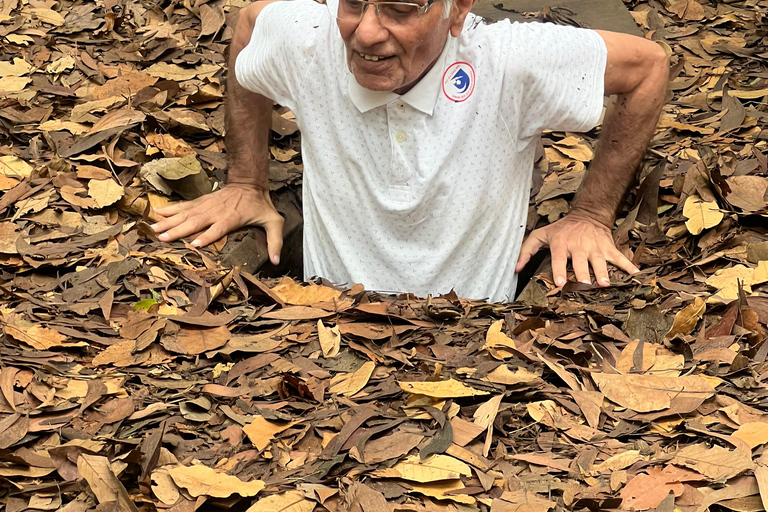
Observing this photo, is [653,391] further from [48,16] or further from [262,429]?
[48,16]

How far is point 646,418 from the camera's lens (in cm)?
242

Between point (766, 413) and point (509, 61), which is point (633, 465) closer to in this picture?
point (766, 413)

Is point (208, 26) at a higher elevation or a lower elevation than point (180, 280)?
higher

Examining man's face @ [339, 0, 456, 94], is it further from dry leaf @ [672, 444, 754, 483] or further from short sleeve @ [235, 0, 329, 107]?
dry leaf @ [672, 444, 754, 483]

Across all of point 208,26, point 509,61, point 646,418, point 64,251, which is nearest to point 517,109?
point 509,61

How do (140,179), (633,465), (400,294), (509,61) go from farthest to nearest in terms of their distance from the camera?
(140,179) → (400,294) → (509,61) → (633,465)

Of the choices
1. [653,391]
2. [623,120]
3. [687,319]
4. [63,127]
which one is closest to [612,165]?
[623,120]

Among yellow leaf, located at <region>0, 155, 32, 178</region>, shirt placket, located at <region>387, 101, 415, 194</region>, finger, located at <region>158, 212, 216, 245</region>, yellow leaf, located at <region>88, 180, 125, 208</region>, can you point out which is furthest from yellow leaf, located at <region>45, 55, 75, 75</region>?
shirt placket, located at <region>387, 101, 415, 194</region>

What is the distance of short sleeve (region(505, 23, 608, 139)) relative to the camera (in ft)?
9.67

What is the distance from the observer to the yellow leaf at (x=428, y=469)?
2.21 meters

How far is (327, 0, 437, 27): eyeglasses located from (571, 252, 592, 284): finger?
3.64 ft

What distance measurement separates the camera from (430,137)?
3088 millimetres

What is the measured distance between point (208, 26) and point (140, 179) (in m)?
1.53

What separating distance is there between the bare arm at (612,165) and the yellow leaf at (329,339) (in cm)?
94
